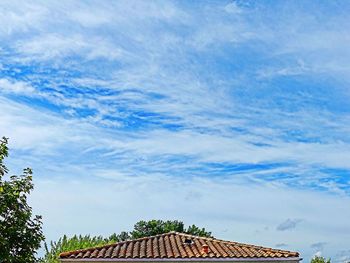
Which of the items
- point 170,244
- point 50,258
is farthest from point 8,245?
point 50,258

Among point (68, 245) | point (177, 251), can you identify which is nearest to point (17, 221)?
point (177, 251)

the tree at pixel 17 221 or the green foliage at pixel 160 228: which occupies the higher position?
the green foliage at pixel 160 228

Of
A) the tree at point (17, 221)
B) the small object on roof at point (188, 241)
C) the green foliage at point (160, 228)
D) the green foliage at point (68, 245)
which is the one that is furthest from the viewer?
the green foliage at point (160, 228)

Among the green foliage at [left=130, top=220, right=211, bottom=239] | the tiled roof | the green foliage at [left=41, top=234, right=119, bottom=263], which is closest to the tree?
the tiled roof

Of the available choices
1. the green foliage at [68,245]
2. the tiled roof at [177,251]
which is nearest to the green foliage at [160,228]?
the green foliage at [68,245]

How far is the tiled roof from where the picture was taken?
19672 mm

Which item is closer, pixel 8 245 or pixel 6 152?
pixel 8 245

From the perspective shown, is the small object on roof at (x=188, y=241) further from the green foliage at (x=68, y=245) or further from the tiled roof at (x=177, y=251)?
the green foliage at (x=68, y=245)

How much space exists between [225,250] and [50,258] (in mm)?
20364

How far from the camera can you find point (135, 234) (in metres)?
53.7

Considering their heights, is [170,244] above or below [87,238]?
below

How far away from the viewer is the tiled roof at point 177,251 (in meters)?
19.7

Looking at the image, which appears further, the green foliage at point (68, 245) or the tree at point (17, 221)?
the green foliage at point (68, 245)

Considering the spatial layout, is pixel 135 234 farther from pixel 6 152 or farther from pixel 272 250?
pixel 6 152
